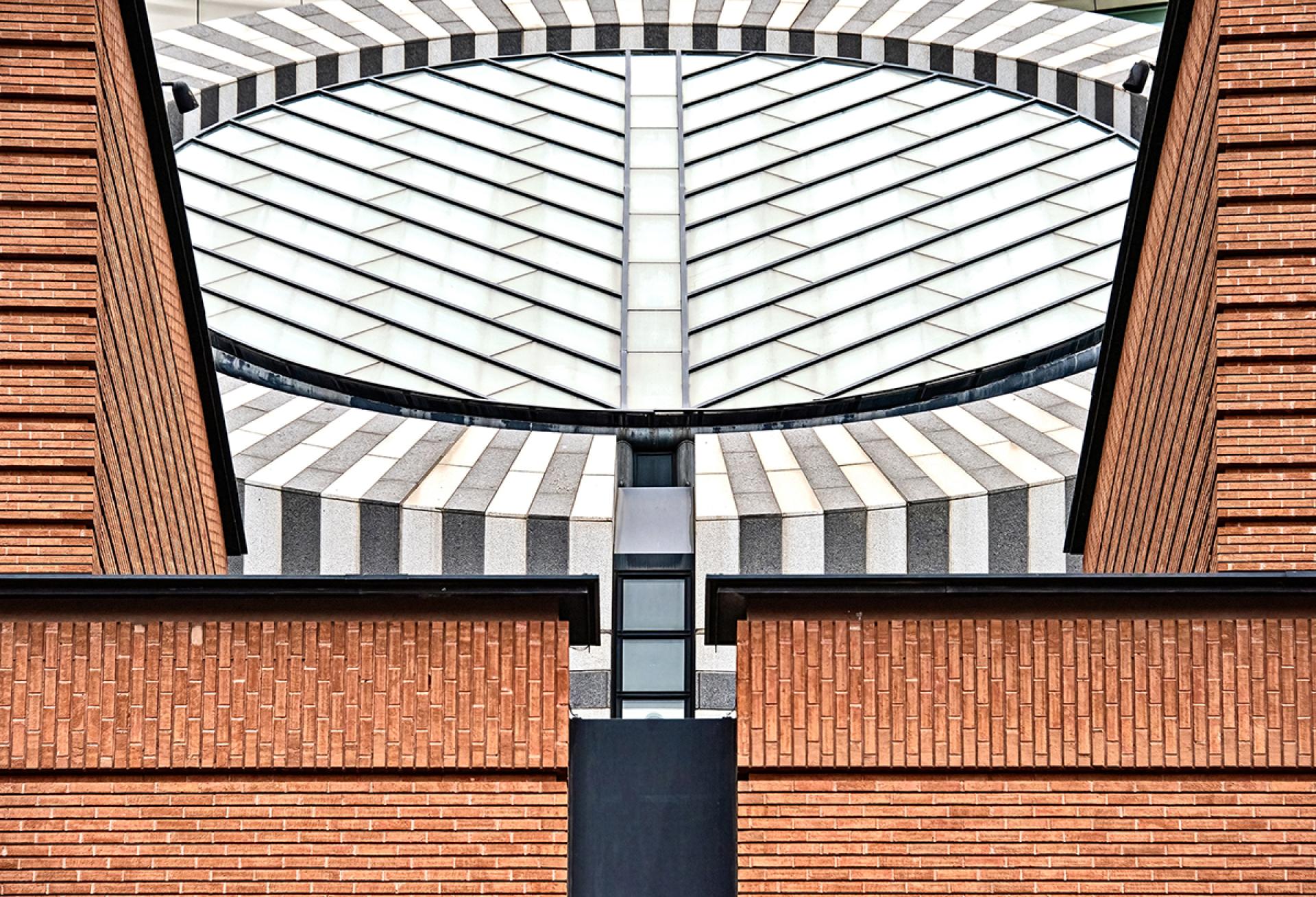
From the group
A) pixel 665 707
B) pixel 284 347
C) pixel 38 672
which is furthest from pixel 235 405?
pixel 38 672

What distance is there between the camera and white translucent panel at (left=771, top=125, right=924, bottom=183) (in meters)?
33.2

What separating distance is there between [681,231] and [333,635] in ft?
70.0

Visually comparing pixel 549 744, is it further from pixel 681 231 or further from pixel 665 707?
pixel 681 231

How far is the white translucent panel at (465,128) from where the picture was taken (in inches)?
1350

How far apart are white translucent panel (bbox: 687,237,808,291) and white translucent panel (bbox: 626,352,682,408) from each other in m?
2.44

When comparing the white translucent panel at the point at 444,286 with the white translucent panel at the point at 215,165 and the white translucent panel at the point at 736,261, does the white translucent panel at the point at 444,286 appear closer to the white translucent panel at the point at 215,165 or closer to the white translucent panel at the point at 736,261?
the white translucent panel at the point at 736,261

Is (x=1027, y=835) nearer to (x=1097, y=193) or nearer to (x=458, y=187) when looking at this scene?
(x=1097, y=193)

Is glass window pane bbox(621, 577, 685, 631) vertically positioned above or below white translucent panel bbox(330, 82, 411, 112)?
below

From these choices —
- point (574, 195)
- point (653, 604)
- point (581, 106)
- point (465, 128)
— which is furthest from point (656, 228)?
point (653, 604)

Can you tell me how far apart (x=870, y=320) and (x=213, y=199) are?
1327 centimetres

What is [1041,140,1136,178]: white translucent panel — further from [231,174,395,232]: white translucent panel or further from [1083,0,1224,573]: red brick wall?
[1083,0,1224,573]: red brick wall

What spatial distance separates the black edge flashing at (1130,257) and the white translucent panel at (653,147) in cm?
1704

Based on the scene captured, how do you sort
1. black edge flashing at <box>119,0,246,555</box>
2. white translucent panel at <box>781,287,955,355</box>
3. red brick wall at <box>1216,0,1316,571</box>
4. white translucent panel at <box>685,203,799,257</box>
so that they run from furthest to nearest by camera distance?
white translucent panel at <box>685,203,799,257</box> < white translucent panel at <box>781,287,955,355</box> < black edge flashing at <box>119,0,246,555</box> < red brick wall at <box>1216,0,1316,571</box>

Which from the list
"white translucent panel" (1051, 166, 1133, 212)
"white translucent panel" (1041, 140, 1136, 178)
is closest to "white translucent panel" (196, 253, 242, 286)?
"white translucent panel" (1051, 166, 1133, 212)
